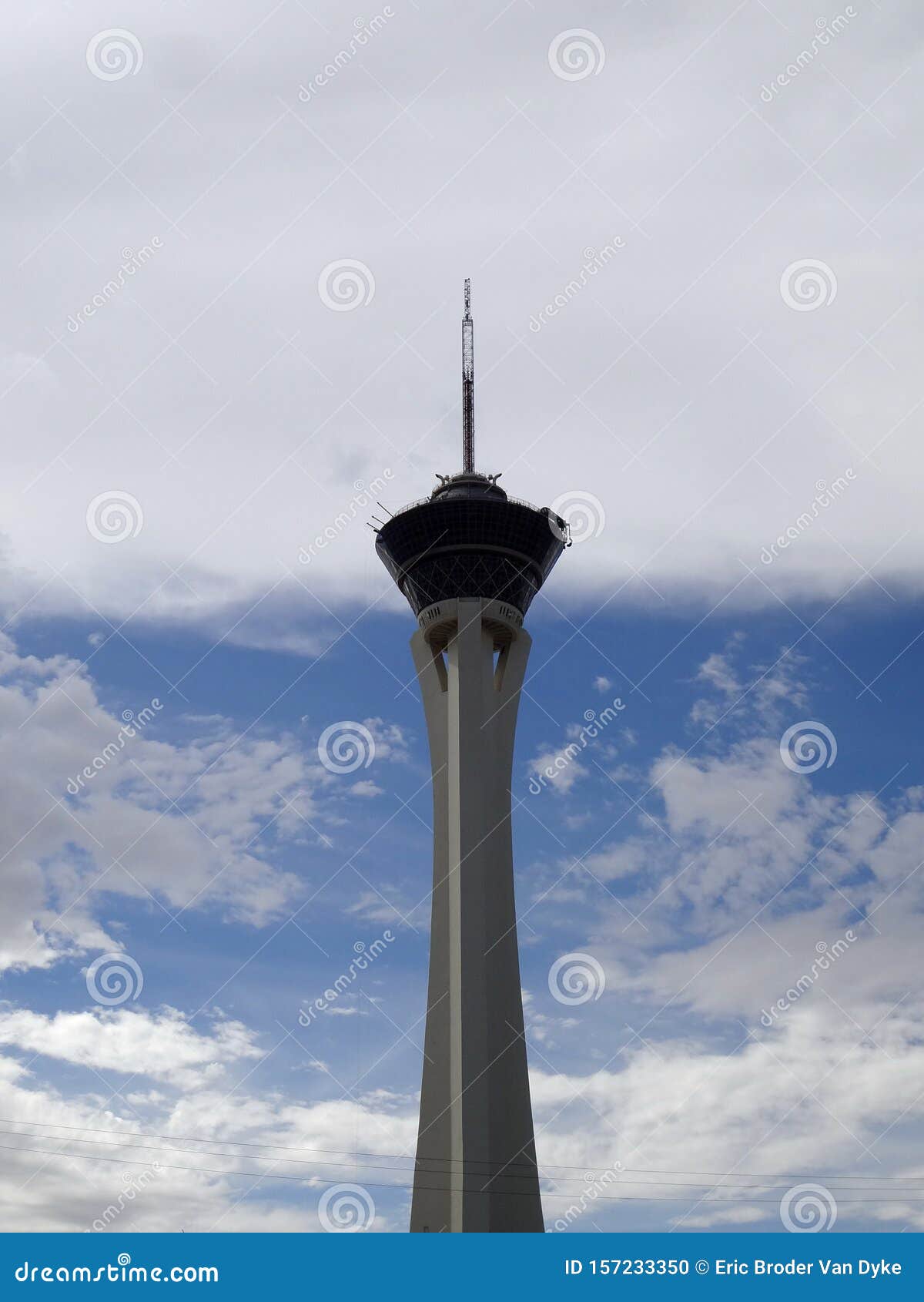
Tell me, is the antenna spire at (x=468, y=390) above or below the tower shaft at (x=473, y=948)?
above

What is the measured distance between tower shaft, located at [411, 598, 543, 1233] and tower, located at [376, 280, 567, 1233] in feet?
0.33

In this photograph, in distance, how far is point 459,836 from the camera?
95.4 meters

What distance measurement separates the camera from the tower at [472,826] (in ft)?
283

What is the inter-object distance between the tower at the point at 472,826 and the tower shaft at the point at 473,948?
0.33 feet

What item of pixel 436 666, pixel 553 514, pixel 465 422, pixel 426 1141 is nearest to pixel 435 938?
pixel 426 1141

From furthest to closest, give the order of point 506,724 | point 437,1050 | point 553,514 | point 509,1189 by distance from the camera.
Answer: point 553,514 → point 506,724 → point 437,1050 → point 509,1189

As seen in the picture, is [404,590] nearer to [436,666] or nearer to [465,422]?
[436,666]

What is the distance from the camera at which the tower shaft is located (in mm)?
85750

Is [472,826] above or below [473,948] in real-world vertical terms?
above

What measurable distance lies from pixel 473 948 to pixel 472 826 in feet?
30.2

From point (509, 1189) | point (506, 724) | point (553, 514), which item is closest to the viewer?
point (509, 1189)

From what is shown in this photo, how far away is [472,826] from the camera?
315 feet

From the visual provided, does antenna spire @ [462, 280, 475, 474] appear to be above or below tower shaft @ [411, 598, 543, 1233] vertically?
above

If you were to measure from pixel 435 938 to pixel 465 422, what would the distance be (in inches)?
1808
